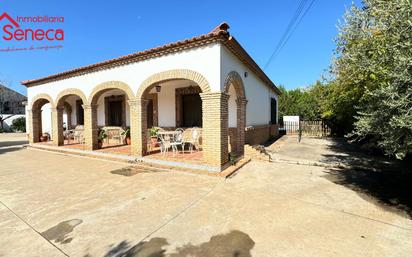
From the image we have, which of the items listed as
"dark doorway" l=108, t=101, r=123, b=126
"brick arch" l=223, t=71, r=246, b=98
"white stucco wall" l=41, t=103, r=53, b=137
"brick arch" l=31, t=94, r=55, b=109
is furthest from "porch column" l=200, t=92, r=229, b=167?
"white stucco wall" l=41, t=103, r=53, b=137

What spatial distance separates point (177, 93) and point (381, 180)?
7.86 metres

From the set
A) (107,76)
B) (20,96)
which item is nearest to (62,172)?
(107,76)

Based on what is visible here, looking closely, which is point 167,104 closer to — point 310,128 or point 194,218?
point 194,218

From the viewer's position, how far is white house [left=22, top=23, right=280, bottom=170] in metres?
5.73

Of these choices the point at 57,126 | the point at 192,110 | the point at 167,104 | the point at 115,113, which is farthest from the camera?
the point at 115,113

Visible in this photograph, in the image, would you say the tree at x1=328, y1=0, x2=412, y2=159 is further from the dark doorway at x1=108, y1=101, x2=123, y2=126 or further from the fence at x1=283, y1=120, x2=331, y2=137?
the fence at x1=283, y1=120, x2=331, y2=137

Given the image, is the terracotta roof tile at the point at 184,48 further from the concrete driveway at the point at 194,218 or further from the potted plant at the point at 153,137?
the concrete driveway at the point at 194,218

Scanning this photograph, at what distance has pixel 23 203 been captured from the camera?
3.92 m

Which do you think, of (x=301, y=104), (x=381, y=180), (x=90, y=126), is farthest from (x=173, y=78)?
(x=301, y=104)

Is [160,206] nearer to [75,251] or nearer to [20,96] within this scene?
[75,251]

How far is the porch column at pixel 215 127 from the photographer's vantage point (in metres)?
5.60

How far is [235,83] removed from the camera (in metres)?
7.19

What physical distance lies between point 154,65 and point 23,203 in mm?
4907

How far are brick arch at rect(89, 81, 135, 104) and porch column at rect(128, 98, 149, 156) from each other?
0.41 meters
